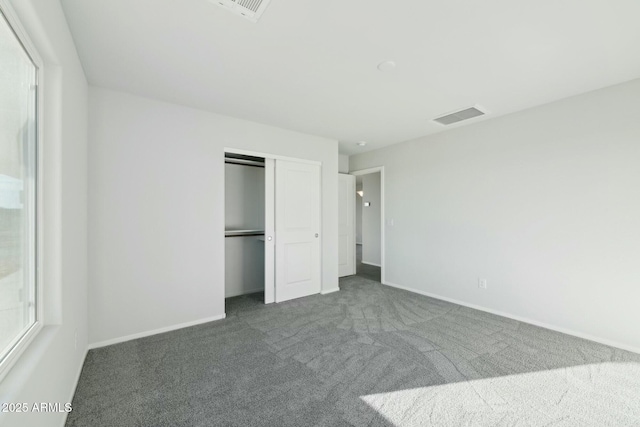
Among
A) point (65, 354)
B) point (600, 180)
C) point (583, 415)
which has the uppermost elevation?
point (600, 180)

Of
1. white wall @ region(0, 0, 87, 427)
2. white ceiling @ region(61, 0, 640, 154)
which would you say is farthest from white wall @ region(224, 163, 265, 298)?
white wall @ region(0, 0, 87, 427)

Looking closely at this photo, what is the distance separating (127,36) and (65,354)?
220 cm

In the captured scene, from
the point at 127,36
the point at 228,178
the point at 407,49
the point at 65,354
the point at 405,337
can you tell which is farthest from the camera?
the point at 228,178

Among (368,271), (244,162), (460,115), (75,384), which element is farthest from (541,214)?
(75,384)

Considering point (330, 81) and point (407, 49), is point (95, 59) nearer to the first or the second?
point (330, 81)

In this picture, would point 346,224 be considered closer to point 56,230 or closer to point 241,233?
point 241,233

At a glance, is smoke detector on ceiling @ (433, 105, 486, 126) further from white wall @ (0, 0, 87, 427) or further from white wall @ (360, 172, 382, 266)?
white wall @ (0, 0, 87, 427)

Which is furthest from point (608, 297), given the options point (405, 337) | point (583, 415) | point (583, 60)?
point (583, 60)

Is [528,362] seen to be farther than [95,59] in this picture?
Yes

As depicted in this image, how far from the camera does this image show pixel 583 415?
5.91 feet

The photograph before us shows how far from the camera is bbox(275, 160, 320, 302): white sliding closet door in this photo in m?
4.07

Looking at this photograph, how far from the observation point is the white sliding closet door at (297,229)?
407cm

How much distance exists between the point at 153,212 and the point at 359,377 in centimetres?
260

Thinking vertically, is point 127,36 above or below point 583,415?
above
